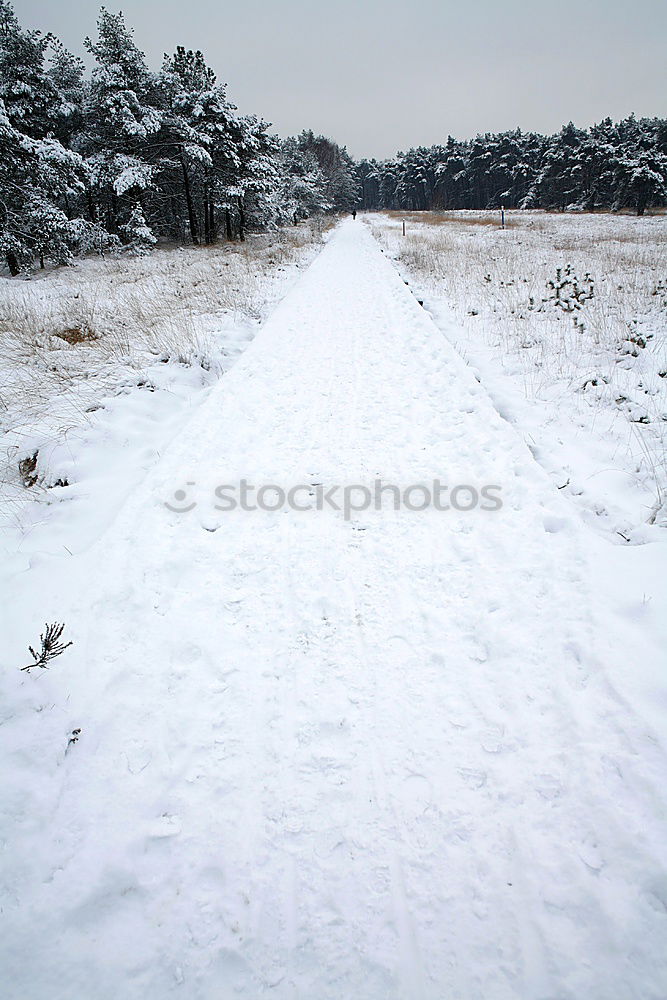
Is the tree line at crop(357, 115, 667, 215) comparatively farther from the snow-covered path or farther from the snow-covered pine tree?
the snow-covered path

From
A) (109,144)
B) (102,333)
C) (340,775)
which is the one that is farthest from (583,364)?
(109,144)

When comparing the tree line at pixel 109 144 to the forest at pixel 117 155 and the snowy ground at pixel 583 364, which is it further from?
the snowy ground at pixel 583 364

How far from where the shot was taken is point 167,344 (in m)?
7.27

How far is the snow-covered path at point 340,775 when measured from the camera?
56.9 inches

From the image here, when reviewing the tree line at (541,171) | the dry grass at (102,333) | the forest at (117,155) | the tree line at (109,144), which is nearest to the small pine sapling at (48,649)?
the dry grass at (102,333)

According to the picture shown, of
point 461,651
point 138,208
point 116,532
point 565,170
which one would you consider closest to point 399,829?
point 461,651

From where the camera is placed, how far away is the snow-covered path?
1.45 m

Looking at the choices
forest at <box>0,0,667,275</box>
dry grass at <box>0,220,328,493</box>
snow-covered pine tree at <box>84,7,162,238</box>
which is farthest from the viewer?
snow-covered pine tree at <box>84,7,162,238</box>

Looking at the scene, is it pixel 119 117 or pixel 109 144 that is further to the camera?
pixel 109 144

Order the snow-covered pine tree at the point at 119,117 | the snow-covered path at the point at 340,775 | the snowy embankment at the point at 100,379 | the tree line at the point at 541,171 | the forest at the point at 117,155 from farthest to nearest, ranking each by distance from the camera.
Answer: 1. the tree line at the point at 541,171
2. the snow-covered pine tree at the point at 119,117
3. the forest at the point at 117,155
4. the snowy embankment at the point at 100,379
5. the snow-covered path at the point at 340,775

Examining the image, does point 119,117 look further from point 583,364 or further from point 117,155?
point 583,364

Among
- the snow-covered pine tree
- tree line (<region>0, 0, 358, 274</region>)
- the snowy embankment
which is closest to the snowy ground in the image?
the snowy embankment

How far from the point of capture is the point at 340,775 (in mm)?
1937

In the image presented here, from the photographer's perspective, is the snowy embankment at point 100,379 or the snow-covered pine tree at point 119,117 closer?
the snowy embankment at point 100,379
